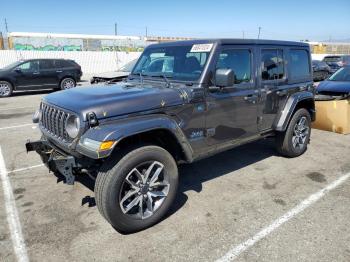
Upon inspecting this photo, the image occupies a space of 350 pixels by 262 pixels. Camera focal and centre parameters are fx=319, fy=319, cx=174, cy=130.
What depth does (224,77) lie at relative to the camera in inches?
147

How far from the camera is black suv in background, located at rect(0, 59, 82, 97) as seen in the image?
14.1 metres

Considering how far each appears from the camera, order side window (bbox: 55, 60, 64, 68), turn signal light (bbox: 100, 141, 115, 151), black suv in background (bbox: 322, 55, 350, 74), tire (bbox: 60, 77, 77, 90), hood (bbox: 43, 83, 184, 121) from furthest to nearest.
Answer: black suv in background (bbox: 322, 55, 350, 74) → tire (bbox: 60, 77, 77, 90) → side window (bbox: 55, 60, 64, 68) → hood (bbox: 43, 83, 184, 121) → turn signal light (bbox: 100, 141, 115, 151)

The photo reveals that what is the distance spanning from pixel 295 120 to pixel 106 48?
26692 mm

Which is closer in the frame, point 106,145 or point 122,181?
point 106,145

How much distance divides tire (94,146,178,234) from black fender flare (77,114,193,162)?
0.73 ft

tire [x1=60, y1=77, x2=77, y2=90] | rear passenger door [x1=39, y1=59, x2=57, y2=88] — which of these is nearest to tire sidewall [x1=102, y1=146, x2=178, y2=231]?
rear passenger door [x1=39, y1=59, x2=57, y2=88]

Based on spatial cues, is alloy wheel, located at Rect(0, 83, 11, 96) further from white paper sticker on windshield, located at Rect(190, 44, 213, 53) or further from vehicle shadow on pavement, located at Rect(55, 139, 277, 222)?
white paper sticker on windshield, located at Rect(190, 44, 213, 53)

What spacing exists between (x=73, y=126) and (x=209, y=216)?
1.83 metres

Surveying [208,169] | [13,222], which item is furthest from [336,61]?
[13,222]

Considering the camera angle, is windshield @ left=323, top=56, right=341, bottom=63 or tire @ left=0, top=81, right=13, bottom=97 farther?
windshield @ left=323, top=56, right=341, bottom=63

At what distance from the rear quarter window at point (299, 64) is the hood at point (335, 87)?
288 centimetres

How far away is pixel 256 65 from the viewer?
459 centimetres

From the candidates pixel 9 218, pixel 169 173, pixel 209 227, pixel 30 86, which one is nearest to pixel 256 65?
pixel 169 173

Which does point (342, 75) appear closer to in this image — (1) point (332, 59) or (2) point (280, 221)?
(2) point (280, 221)
